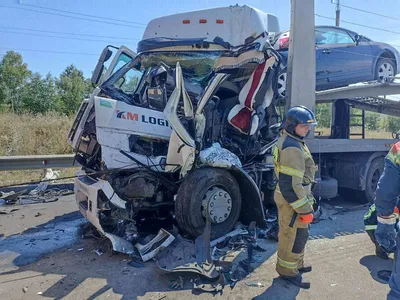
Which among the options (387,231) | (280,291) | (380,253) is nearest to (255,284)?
(280,291)

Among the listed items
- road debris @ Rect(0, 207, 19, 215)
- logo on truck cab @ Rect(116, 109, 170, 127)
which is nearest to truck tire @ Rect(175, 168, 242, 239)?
logo on truck cab @ Rect(116, 109, 170, 127)

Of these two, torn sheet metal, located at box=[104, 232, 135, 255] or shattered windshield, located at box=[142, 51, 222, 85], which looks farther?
shattered windshield, located at box=[142, 51, 222, 85]

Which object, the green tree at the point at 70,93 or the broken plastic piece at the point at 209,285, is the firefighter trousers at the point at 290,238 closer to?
the broken plastic piece at the point at 209,285

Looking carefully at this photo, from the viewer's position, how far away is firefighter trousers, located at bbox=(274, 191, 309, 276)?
10.7 ft

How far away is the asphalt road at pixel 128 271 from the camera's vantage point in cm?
313

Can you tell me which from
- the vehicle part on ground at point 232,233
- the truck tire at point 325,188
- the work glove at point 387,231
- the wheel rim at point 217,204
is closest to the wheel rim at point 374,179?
the truck tire at point 325,188

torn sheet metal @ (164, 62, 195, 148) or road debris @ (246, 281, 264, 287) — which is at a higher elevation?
torn sheet metal @ (164, 62, 195, 148)

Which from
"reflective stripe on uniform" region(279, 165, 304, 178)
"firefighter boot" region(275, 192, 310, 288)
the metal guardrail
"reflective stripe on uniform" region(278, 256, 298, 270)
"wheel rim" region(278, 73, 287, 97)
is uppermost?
"wheel rim" region(278, 73, 287, 97)

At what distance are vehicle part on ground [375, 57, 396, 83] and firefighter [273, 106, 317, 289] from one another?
4783 millimetres

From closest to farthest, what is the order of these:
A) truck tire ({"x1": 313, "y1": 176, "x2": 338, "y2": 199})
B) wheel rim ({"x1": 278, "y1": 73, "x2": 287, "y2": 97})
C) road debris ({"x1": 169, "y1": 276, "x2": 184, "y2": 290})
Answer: road debris ({"x1": 169, "y1": 276, "x2": 184, "y2": 290}), wheel rim ({"x1": 278, "y1": 73, "x2": 287, "y2": 97}), truck tire ({"x1": 313, "y1": 176, "x2": 338, "y2": 199})

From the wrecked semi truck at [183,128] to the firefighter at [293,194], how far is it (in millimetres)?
1018

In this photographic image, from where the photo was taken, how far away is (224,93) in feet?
15.9

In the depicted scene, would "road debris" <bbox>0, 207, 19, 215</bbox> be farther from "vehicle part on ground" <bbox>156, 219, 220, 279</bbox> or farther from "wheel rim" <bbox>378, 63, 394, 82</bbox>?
"wheel rim" <bbox>378, 63, 394, 82</bbox>

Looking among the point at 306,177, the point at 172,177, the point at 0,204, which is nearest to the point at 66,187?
the point at 0,204
